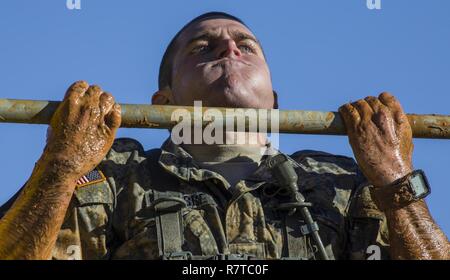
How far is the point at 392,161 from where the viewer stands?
13781 millimetres

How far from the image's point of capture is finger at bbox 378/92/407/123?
45.8 ft

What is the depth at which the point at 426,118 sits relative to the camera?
554 inches

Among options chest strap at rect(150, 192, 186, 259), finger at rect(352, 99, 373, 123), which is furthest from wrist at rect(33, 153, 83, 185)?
finger at rect(352, 99, 373, 123)

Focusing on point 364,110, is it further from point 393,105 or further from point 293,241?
point 293,241

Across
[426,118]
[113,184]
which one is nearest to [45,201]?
[113,184]

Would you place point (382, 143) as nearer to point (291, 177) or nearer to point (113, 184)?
point (291, 177)

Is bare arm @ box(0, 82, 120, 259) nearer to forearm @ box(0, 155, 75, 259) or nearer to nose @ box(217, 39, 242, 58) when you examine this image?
forearm @ box(0, 155, 75, 259)

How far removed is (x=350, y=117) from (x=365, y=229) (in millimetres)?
905

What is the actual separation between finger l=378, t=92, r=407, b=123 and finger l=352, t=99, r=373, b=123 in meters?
0.14

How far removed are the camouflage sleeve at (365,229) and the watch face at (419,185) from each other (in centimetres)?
58

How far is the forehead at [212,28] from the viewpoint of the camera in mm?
15695

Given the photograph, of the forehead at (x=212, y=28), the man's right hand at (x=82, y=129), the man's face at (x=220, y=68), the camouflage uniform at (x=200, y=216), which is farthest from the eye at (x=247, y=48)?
the man's right hand at (x=82, y=129)
